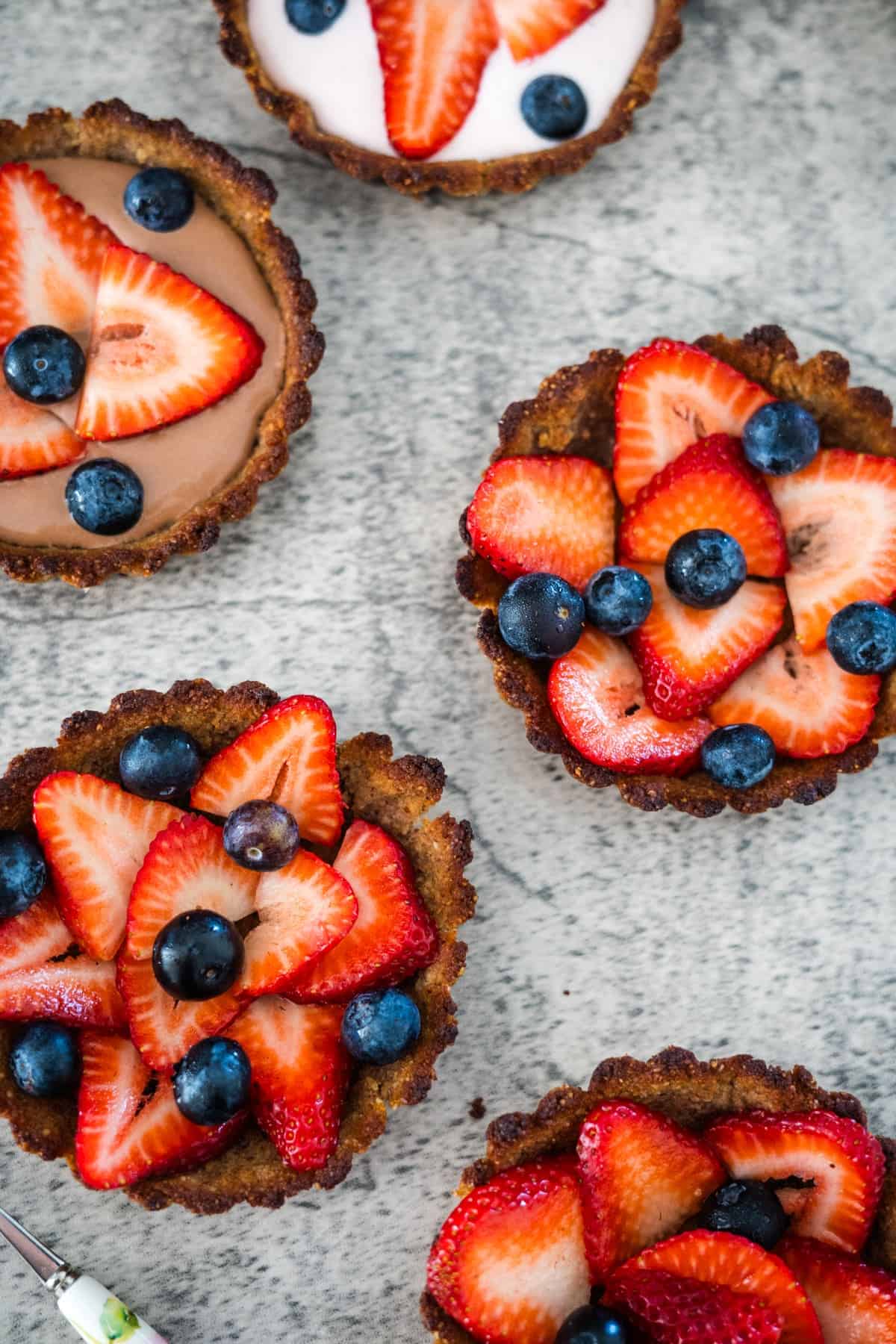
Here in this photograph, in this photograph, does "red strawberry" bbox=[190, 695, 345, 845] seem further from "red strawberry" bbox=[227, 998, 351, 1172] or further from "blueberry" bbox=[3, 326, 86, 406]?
"blueberry" bbox=[3, 326, 86, 406]

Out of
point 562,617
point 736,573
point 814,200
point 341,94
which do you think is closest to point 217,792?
point 562,617

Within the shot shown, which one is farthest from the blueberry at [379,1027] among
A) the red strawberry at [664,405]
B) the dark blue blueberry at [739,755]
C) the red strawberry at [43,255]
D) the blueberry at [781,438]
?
the red strawberry at [43,255]

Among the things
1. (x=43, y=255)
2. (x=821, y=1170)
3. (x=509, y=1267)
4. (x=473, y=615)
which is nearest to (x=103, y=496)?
(x=43, y=255)

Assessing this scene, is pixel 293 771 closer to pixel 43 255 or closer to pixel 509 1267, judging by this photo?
pixel 509 1267

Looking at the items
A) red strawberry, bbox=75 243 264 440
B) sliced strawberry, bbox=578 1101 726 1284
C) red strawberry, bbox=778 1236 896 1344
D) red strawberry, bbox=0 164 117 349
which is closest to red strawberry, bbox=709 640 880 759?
sliced strawberry, bbox=578 1101 726 1284

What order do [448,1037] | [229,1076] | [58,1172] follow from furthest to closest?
[58,1172], [448,1037], [229,1076]

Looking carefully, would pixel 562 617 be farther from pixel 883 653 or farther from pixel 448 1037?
pixel 448 1037

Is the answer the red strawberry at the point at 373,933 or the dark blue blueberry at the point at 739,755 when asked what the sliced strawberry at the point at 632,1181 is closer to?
the red strawberry at the point at 373,933
